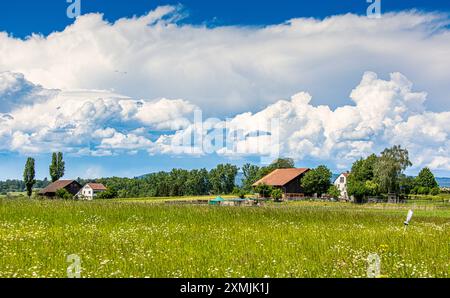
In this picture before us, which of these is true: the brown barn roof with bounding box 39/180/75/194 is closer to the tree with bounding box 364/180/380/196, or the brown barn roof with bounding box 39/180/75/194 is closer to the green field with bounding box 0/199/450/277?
the tree with bounding box 364/180/380/196

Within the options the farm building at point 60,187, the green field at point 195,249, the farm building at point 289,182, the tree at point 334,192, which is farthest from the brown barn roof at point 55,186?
the green field at point 195,249

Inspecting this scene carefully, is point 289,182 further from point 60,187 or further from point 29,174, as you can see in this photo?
point 29,174

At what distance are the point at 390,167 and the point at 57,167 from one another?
87953mm

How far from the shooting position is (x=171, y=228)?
20.3 metres

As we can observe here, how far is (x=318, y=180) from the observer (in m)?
119

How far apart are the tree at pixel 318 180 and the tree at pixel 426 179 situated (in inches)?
1986

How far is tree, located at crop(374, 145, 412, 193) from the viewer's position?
10506 cm

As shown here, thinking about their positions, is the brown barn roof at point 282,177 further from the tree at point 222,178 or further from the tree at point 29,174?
the tree at point 29,174

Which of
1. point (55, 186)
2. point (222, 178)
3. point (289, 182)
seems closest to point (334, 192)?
point (289, 182)

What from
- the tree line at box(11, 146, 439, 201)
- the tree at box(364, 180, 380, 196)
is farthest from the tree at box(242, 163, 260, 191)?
the tree at box(364, 180, 380, 196)
